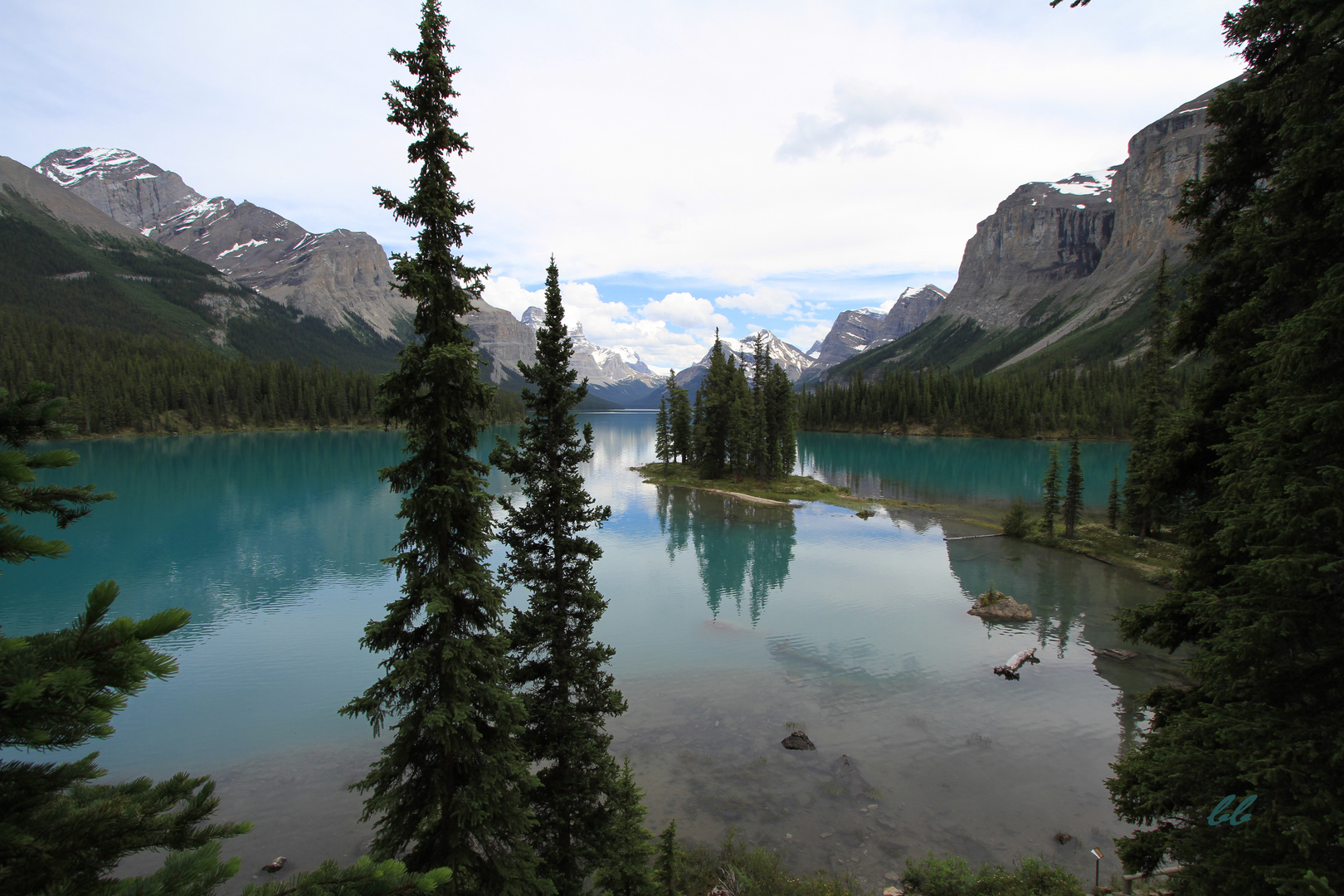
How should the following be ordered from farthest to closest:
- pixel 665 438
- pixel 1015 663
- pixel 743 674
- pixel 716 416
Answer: pixel 665 438 → pixel 716 416 → pixel 1015 663 → pixel 743 674

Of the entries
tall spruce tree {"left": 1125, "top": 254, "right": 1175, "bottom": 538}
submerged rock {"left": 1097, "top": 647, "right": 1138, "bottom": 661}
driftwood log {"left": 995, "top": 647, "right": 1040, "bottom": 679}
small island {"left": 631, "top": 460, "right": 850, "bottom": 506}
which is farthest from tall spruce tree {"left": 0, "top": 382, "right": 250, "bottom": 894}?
small island {"left": 631, "top": 460, "right": 850, "bottom": 506}

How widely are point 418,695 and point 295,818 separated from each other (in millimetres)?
11352

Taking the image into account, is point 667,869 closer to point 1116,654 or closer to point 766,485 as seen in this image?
point 1116,654

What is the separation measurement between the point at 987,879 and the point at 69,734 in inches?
692

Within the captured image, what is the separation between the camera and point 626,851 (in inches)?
564

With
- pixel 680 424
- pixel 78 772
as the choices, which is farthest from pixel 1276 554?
pixel 680 424

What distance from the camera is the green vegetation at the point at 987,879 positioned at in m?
13.6

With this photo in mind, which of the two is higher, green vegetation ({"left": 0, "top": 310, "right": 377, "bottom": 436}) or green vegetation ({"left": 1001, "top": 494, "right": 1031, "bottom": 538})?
green vegetation ({"left": 0, "top": 310, "right": 377, "bottom": 436})

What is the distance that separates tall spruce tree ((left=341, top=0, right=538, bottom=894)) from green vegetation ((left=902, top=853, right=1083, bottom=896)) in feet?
31.2

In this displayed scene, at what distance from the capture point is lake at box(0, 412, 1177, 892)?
18.6 meters

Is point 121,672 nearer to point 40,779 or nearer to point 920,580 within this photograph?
point 40,779

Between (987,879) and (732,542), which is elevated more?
(987,879)

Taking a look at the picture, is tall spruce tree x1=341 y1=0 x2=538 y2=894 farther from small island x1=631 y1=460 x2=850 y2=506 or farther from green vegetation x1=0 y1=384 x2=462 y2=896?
small island x1=631 y1=460 x2=850 y2=506

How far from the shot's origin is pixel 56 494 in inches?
204
